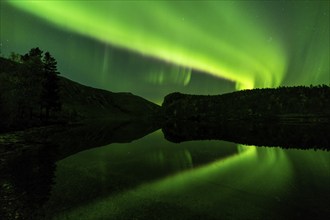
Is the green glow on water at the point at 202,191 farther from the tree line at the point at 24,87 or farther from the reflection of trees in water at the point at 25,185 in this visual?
the tree line at the point at 24,87

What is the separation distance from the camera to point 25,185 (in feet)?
55.2

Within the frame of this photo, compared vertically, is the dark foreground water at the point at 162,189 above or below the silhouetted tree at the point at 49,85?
below

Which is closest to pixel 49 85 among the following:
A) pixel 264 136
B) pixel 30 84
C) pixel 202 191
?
pixel 30 84

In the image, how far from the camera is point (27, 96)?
218 ft

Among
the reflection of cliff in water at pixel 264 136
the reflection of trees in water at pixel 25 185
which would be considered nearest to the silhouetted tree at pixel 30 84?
the reflection of cliff in water at pixel 264 136

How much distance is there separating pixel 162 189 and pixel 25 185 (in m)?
10.1

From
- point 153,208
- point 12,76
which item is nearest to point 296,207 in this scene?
point 153,208

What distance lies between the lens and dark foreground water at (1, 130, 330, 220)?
12.5m

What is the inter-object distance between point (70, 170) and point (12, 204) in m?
8.87

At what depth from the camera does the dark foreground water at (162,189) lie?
41.1 feet

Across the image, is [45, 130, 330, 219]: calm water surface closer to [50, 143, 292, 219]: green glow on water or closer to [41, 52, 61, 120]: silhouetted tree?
[50, 143, 292, 219]: green glow on water

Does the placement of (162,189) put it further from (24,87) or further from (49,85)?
(49,85)

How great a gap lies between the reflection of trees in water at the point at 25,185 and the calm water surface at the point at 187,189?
76 cm

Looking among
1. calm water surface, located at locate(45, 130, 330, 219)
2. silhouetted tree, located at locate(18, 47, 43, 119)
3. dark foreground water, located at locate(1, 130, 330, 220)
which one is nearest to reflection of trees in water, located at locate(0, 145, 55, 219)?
dark foreground water, located at locate(1, 130, 330, 220)
